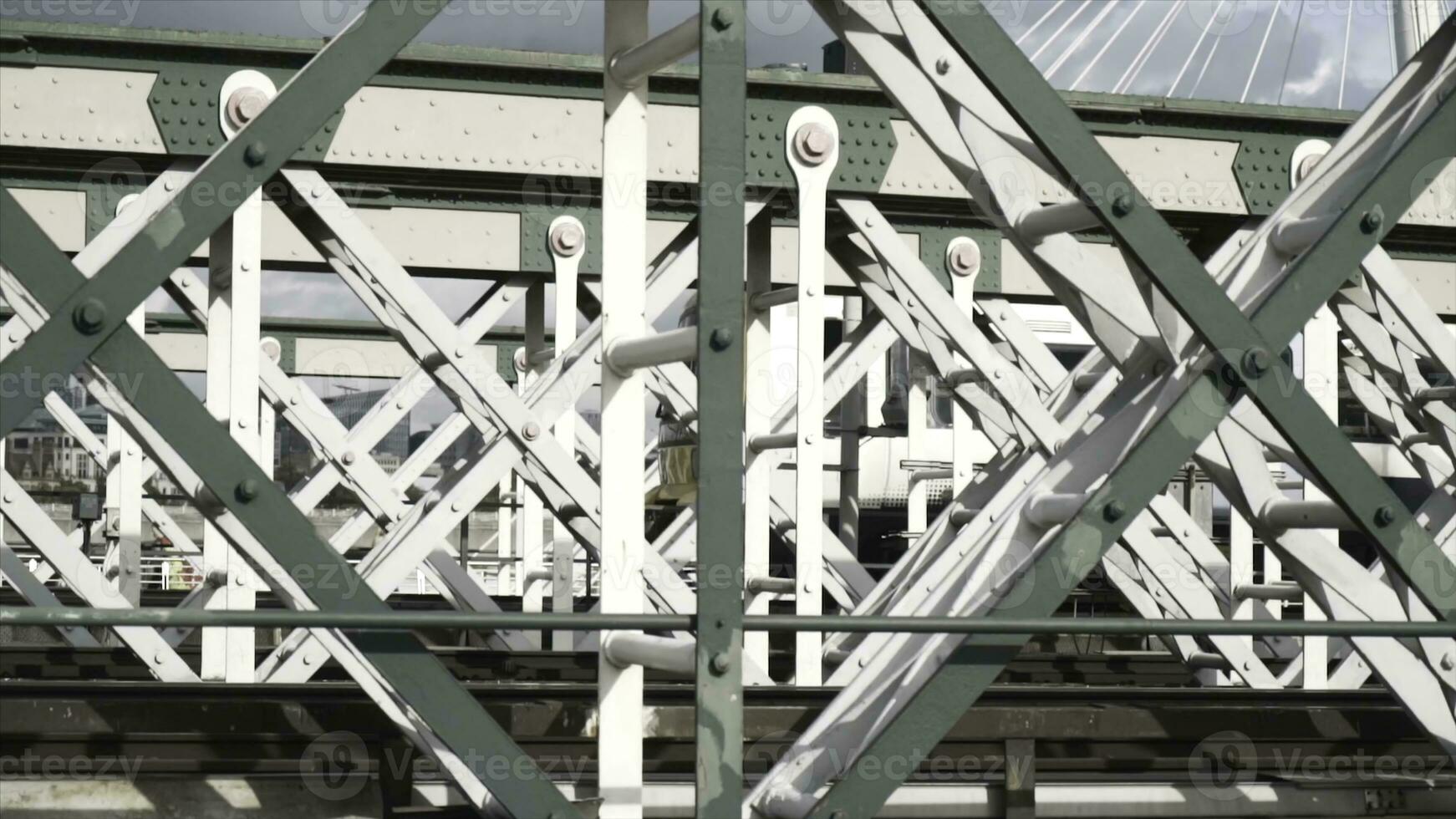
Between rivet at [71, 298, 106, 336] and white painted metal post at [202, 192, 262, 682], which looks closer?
rivet at [71, 298, 106, 336]

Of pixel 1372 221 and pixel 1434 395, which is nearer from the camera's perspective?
pixel 1372 221

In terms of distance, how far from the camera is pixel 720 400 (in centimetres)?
337

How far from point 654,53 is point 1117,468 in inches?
53.5

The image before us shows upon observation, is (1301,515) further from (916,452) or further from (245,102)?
(916,452)

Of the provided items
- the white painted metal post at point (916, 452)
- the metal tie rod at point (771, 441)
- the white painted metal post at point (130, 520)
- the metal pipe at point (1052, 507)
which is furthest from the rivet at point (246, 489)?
the white painted metal post at point (916, 452)

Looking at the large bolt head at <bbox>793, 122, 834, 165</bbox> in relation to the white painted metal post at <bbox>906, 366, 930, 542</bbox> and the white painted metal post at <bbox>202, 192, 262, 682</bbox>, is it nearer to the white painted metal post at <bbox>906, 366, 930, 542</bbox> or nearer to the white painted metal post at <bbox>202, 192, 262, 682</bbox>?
the white painted metal post at <bbox>202, 192, 262, 682</bbox>

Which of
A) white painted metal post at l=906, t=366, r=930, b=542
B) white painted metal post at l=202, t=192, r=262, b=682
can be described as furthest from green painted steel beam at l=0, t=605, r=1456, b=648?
white painted metal post at l=906, t=366, r=930, b=542

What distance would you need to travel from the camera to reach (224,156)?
328cm

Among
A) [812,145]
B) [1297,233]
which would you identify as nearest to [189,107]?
[812,145]

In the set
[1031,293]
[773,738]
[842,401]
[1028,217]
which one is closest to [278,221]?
[842,401]

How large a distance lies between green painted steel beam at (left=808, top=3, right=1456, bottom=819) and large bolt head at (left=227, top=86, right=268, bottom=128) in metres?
3.97

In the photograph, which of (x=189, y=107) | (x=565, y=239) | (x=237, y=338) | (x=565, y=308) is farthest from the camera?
(x=565, y=239)

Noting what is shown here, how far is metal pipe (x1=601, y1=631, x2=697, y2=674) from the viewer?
3535mm

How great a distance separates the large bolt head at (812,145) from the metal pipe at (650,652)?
4058mm
